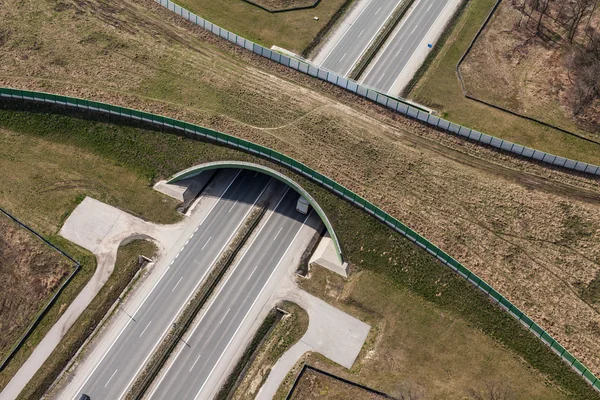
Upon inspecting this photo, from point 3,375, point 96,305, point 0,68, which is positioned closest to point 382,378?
point 96,305

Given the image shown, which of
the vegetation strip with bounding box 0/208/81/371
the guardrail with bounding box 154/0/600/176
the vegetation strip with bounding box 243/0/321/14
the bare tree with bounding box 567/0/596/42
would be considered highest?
the bare tree with bounding box 567/0/596/42

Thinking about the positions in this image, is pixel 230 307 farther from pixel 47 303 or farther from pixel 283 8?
pixel 283 8

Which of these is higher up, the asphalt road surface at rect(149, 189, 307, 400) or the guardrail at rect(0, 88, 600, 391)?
the guardrail at rect(0, 88, 600, 391)

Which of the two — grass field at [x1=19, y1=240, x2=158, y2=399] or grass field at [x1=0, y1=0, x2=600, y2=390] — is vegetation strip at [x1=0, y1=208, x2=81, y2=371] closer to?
grass field at [x1=19, y1=240, x2=158, y2=399]

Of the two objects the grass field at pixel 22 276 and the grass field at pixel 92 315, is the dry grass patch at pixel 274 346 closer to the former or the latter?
the grass field at pixel 92 315

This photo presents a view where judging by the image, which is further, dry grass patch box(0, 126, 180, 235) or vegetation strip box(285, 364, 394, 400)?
dry grass patch box(0, 126, 180, 235)

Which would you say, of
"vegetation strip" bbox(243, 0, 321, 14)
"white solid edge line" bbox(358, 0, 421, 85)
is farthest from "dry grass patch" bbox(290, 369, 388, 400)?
"vegetation strip" bbox(243, 0, 321, 14)

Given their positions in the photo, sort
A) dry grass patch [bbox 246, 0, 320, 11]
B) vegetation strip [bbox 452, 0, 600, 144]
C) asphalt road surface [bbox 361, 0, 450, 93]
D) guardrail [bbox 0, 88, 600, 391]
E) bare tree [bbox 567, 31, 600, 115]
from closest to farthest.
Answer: guardrail [bbox 0, 88, 600, 391]
vegetation strip [bbox 452, 0, 600, 144]
bare tree [bbox 567, 31, 600, 115]
asphalt road surface [bbox 361, 0, 450, 93]
dry grass patch [bbox 246, 0, 320, 11]
